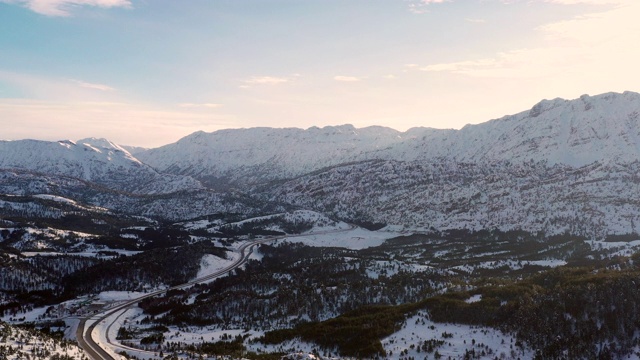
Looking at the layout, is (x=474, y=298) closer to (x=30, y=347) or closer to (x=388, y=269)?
(x=388, y=269)

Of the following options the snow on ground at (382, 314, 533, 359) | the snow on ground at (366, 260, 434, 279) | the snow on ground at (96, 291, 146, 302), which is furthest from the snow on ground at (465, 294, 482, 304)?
the snow on ground at (96, 291, 146, 302)

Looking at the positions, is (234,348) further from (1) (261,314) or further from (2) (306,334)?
(1) (261,314)

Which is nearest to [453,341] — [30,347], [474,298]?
[474,298]

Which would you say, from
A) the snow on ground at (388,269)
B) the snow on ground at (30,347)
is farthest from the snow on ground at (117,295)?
the snow on ground at (388,269)

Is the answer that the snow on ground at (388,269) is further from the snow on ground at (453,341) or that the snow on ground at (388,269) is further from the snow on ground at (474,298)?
the snow on ground at (453,341)

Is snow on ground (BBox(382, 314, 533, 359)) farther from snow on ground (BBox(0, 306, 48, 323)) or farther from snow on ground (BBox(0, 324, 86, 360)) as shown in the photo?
snow on ground (BBox(0, 306, 48, 323))

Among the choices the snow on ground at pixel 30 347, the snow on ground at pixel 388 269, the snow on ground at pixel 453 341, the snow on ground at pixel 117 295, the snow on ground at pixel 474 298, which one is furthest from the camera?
the snow on ground at pixel 388 269

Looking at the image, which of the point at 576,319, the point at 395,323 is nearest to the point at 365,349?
the point at 395,323

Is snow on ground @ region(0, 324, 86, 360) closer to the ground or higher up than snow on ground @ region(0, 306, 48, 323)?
higher up

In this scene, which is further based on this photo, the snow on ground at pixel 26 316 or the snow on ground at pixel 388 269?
the snow on ground at pixel 388 269
